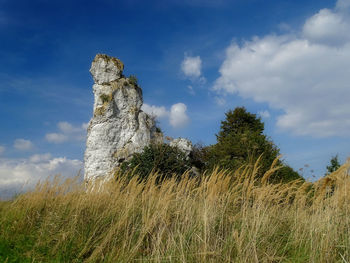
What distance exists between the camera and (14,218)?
20.6ft

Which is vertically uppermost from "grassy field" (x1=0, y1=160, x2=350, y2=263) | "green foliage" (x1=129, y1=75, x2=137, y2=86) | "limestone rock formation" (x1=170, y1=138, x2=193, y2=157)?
"green foliage" (x1=129, y1=75, x2=137, y2=86)

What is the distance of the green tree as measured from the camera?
456 inches

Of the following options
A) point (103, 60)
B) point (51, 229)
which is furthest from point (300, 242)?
point (103, 60)

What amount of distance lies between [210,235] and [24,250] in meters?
3.32

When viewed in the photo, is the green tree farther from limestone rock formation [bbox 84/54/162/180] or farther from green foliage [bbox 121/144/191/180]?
limestone rock formation [bbox 84/54/162/180]

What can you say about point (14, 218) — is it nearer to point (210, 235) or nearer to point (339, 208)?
point (210, 235)

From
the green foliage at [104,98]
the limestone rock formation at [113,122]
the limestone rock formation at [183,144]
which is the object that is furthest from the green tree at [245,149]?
the green foliage at [104,98]

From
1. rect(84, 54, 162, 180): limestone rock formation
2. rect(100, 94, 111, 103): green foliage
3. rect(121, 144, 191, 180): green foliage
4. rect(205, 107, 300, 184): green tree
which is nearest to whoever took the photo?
rect(205, 107, 300, 184): green tree

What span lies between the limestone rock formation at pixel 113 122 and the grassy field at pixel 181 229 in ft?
30.8

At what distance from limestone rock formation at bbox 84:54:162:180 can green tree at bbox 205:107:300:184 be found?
4449 mm

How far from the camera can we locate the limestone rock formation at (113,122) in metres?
15.8

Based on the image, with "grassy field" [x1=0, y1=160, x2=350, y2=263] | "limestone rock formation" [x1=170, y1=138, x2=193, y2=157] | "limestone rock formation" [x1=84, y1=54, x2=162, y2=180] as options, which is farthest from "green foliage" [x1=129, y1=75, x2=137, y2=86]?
"grassy field" [x1=0, y1=160, x2=350, y2=263]

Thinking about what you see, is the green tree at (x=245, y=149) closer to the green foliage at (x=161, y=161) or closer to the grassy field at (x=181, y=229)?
the green foliage at (x=161, y=161)

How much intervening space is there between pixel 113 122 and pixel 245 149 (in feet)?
25.2
